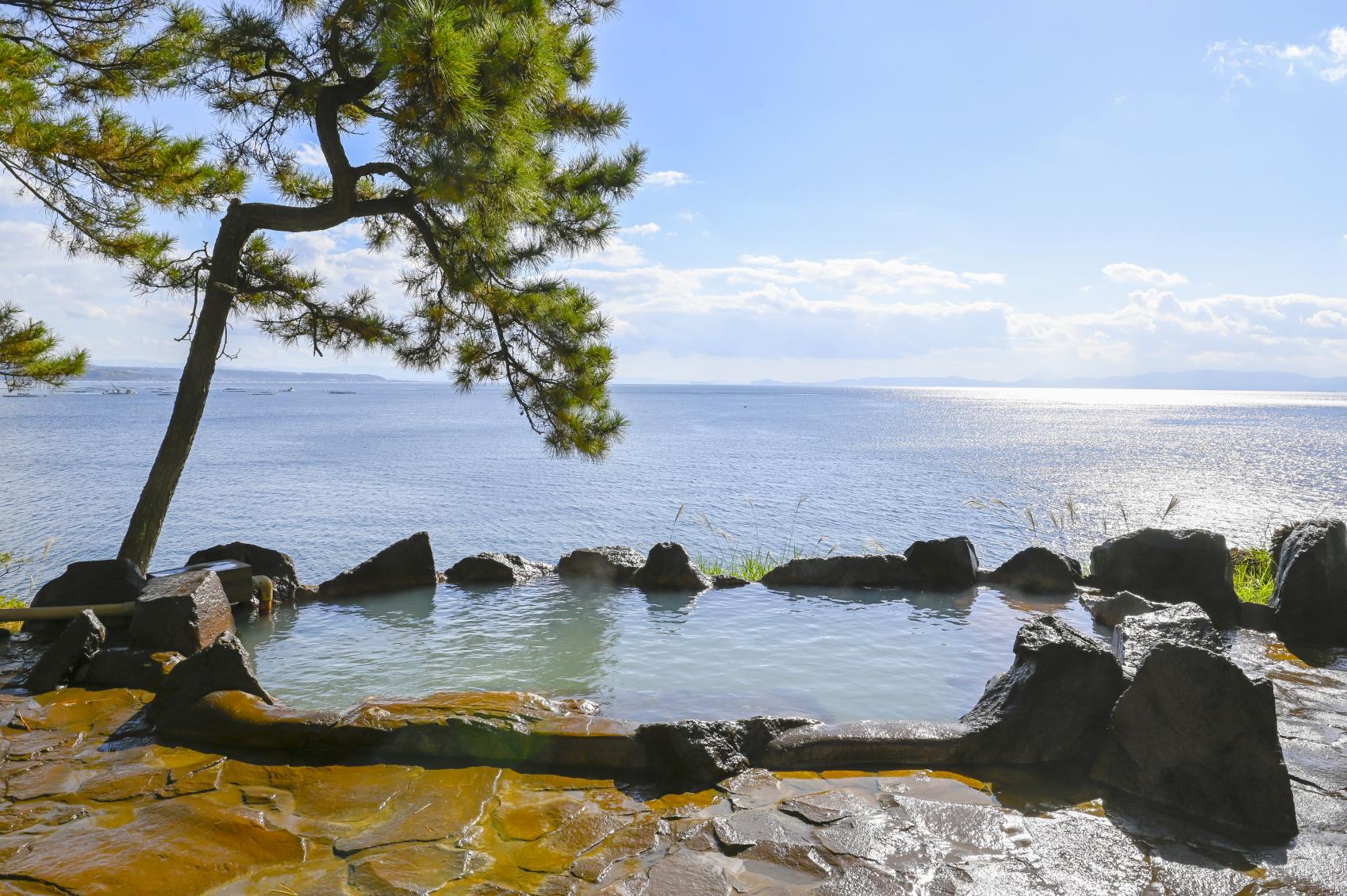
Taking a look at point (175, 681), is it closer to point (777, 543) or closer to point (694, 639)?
point (694, 639)

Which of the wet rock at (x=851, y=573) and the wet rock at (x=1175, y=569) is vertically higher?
the wet rock at (x=1175, y=569)

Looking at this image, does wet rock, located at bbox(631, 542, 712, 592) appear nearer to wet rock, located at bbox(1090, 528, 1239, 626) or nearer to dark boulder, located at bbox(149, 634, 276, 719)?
wet rock, located at bbox(1090, 528, 1239, 626)

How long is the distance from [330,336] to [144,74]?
10.7ft

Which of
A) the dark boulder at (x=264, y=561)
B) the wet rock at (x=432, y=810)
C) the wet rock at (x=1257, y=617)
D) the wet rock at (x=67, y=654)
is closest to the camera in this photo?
→ the wet rock at (x=432, y=810)

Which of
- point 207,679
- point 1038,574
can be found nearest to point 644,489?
point 1038,574

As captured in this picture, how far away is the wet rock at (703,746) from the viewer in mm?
4145

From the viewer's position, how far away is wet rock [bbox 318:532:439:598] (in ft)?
30.5

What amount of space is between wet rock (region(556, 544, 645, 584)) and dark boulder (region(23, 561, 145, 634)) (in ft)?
15.2

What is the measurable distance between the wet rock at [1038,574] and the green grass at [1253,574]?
1764 mm

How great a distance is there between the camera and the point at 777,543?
60.3 feet

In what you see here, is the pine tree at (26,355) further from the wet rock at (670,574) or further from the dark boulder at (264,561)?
the wet rock at (670,574)

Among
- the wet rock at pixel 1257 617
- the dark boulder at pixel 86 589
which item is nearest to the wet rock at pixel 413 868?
the dark boulder at pixel 86 589

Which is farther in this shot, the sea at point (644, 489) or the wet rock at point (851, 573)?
the sea at point (644, 489)

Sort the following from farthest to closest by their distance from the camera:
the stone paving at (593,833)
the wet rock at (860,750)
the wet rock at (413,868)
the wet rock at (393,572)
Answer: the wet rock at (393,572), the wet rock at (860,750), the stone paving at (593,833), the wet rock at (413,868)
